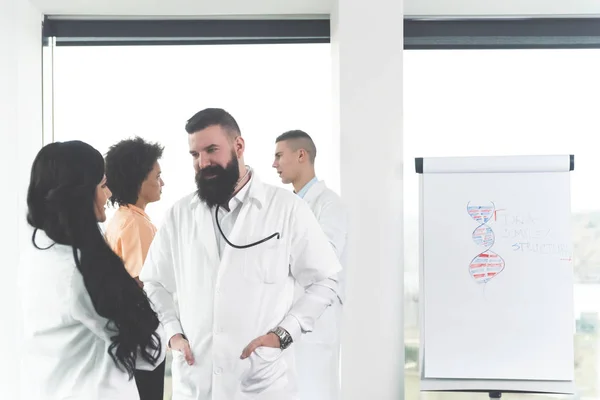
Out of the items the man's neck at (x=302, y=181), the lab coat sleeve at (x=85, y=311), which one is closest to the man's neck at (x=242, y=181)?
the lab coat sleeve at (x=85, y=311)

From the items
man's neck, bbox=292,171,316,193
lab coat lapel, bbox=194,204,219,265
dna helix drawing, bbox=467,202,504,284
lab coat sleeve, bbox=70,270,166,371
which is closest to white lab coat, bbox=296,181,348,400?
man's neck, bbox=292,171,316,193

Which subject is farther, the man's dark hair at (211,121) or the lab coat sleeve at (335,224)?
the lab coat sleeve at (335,224)

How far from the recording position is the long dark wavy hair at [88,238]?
1.75 meters

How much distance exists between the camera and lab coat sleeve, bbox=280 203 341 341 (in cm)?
241

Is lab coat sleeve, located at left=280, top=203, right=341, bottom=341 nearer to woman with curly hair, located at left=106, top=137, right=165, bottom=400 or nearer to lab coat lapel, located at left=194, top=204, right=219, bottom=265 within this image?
lab coat lapel, located at left=194, top=204, right=219, bottom=265

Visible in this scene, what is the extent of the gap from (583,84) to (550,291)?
4.30 feet

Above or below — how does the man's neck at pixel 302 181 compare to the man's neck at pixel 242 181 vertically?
above

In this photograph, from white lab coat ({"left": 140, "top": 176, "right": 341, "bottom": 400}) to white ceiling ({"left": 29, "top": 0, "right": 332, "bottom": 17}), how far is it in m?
1.62

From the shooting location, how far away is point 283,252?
2.40 metres

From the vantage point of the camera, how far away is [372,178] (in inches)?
140

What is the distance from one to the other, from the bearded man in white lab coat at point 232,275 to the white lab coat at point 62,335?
49 centimetres

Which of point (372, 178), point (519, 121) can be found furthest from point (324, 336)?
point (519, 121)

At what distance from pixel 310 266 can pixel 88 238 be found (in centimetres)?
87

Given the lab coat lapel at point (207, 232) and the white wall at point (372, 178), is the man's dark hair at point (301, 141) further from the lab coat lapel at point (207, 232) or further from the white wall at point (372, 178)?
the lab coat lapel at point (207, 232)
